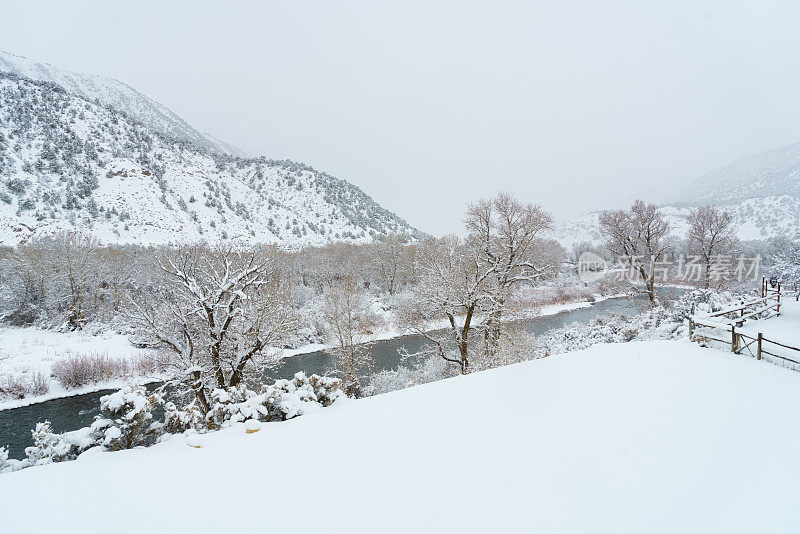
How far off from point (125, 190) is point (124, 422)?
59158 mm

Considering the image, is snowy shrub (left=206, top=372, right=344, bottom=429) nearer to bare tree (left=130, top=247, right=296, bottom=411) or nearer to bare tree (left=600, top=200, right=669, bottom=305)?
bare tree (left=130, top=247, right=296, bottom=411)

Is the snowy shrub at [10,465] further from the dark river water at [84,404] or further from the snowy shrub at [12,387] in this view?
the snowy shrub at [12,387]

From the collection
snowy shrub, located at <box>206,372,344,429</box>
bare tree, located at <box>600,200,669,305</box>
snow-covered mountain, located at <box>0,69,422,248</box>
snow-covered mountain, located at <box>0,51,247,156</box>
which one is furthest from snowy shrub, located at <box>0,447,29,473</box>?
snow-covered mountain, located at <box>0,51,247,156</box>

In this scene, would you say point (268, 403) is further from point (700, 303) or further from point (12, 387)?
point (700, 303)

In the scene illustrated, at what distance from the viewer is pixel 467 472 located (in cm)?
437

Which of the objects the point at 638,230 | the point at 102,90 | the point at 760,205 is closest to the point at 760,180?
the point at 760,205

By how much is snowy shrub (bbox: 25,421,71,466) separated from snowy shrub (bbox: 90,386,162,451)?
377 millimetres

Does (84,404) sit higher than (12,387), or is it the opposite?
(12,387)

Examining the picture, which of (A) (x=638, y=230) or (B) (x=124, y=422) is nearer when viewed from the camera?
(B) (x=124, y=422)

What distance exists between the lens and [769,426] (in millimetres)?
5672

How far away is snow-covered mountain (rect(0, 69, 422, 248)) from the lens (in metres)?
42.3

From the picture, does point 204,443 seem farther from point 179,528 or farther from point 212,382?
point 212,382

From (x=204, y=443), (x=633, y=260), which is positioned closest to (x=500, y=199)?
(x=633, y=260)

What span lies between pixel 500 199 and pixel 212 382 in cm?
1888
